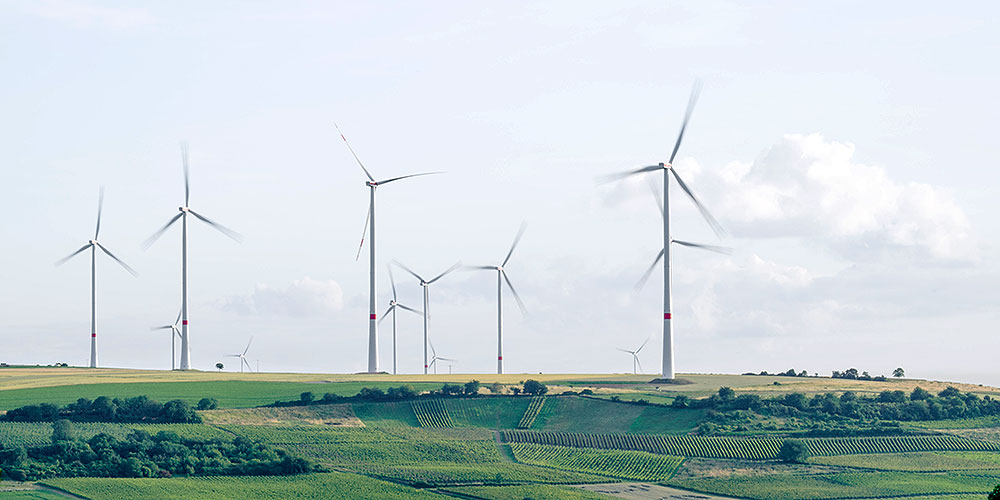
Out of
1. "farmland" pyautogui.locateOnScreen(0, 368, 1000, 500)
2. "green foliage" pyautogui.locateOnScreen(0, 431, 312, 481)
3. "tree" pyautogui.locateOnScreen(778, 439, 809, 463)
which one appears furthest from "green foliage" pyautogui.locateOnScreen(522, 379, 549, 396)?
"green foliage" pyautogui.locateOnScreen(0, 431, 312, 481)

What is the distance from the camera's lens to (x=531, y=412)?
183 m

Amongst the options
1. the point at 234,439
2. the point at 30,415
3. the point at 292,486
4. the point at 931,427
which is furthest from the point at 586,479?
the point at 30,415

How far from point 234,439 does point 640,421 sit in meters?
57.2

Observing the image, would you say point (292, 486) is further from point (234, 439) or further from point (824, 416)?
point (824, 416)

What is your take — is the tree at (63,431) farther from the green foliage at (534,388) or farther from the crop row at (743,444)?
the green foliage at (534,388)

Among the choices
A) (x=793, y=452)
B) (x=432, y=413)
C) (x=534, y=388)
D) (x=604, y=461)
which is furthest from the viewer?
(x=534, y=388)

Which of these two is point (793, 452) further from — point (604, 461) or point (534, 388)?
point (534, 388)

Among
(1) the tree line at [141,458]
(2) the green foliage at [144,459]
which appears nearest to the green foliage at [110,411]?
(1) the tree line at [141,458]

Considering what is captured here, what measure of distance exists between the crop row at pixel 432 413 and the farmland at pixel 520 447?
1.28 feet

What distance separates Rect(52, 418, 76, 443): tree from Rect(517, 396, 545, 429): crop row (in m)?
61.1

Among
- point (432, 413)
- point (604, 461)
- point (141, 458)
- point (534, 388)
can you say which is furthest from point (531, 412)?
point (141, 458)

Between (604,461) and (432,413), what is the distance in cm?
3824

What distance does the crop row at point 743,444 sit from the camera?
155 m

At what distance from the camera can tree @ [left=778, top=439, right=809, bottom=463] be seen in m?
150
